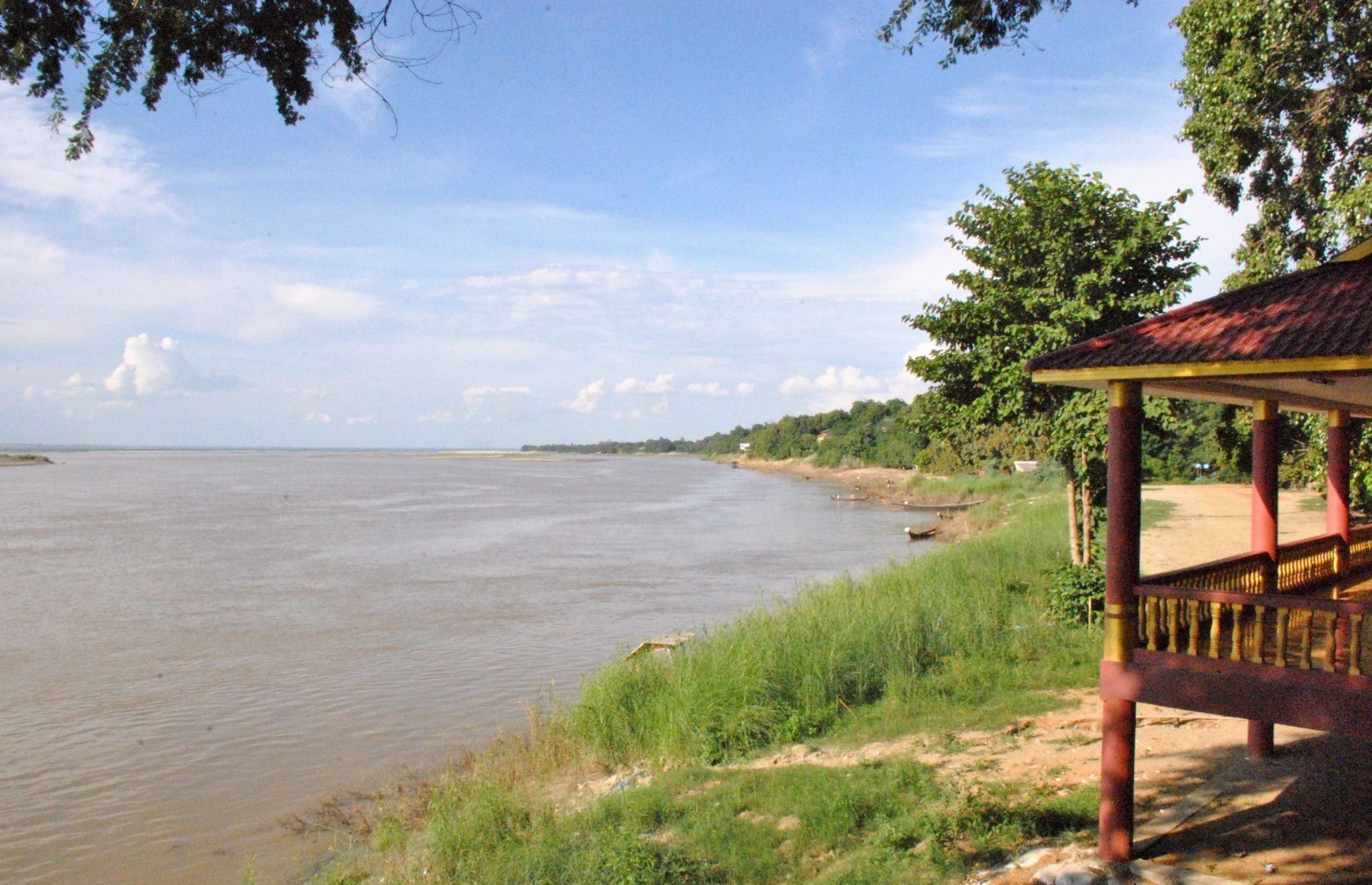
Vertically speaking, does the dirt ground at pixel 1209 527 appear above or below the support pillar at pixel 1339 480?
below

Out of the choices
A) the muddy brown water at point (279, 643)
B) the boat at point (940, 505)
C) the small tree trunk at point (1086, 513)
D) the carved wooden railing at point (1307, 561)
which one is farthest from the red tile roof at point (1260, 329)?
the boat at point (940, 505)

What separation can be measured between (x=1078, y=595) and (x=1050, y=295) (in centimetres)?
390

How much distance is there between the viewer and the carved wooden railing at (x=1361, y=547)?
33.5 ft

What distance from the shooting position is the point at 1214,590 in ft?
21.1

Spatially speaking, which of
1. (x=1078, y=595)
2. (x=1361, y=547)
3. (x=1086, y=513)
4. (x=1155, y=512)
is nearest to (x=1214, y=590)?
(x=1361, y=547)

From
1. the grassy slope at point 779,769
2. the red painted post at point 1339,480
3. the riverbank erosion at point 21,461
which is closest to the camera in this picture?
the grassy slope at point 779,769

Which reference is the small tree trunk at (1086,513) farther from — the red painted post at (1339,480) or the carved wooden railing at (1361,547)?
the red painted post at (1339,480)

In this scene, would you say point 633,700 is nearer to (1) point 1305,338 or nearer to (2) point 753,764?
(2) point 753,764

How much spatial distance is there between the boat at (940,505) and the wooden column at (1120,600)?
35.4 metres

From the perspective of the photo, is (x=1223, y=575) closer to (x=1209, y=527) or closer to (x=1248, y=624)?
(x=1248, y=624)

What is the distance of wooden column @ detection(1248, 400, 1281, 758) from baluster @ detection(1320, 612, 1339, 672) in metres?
2.63

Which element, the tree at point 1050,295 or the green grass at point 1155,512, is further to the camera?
the green grass at point 1155,512

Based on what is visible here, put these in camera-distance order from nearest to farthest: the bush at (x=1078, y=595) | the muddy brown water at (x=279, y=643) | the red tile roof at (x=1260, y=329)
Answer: the red tile roof at (x=1260, y=329)
the muddy brown water at (x=279, y=643)
the bush at (x=1078, y=595)

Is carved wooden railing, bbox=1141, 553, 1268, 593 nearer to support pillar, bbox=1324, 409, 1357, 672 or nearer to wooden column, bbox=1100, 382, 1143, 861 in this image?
wooden column, bbox=1100, 382, 1143, 861
